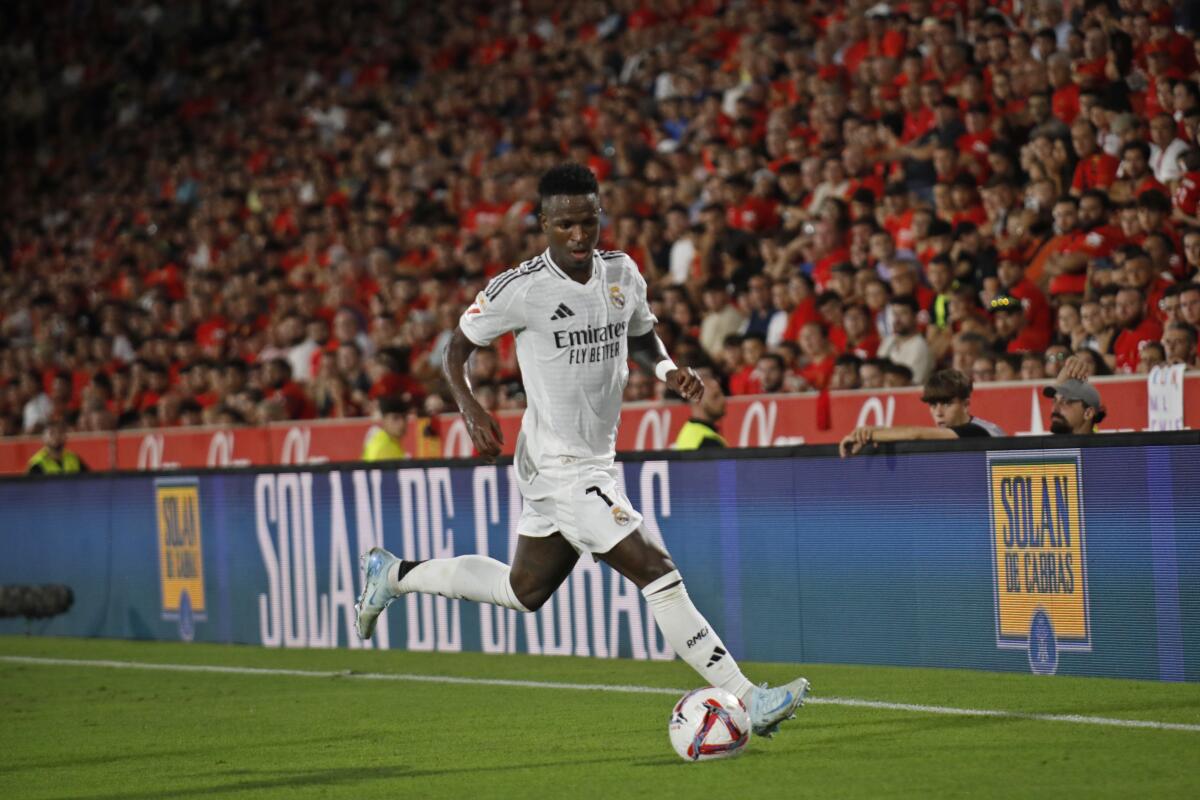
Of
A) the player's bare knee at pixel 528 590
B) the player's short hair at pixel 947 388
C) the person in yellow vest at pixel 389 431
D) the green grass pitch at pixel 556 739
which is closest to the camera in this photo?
the green grass pitch at pixel 556 739

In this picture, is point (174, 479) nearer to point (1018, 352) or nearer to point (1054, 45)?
point (1018, 352)

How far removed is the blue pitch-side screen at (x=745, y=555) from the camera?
9.34 m

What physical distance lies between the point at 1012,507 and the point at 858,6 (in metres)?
9.14

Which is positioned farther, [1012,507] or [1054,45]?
[1054,45]

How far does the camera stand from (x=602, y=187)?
18.4 metres

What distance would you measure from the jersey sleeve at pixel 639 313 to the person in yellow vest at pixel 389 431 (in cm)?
638

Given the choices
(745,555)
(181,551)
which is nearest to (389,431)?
(181,551)

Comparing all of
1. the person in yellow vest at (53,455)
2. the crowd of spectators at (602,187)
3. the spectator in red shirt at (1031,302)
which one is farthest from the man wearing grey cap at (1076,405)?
the person in yellow vest at (53,455)

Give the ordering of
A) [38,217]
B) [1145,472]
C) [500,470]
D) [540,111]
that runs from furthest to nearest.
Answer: [38,217] < [540,111] < [500,470] < [1145,472]

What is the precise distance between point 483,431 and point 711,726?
1428 mm

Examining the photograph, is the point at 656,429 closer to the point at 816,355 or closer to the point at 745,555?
the point at 816,355

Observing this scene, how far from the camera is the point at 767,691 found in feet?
23.9

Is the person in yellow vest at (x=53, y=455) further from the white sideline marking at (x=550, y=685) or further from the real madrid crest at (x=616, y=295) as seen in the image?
the real madrid crest at (x=616, y=295)

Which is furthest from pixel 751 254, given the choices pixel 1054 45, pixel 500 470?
pixel 500 470
